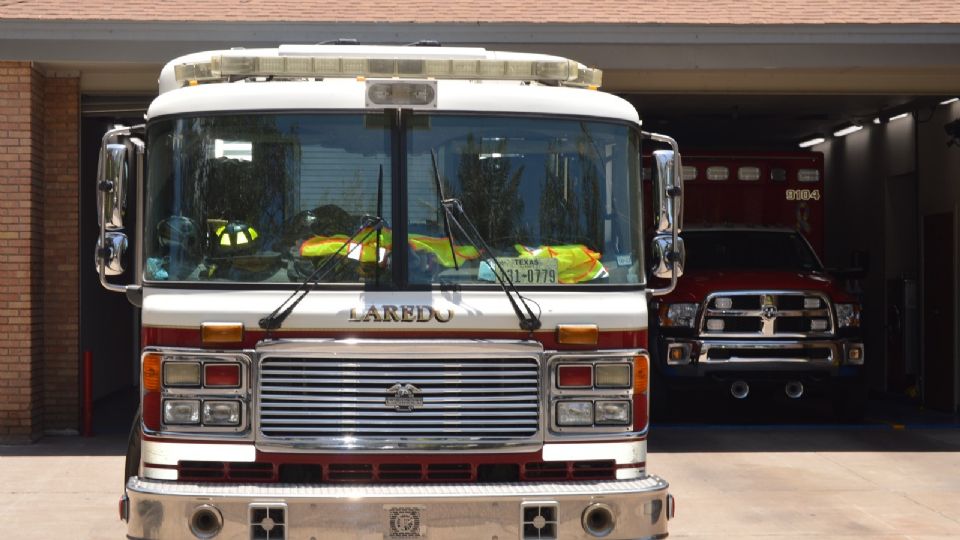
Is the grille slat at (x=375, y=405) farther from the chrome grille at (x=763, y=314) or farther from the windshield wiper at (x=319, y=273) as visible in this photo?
the chrome grille at (x=763, y=314)

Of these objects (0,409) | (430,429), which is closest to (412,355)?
(430,429)

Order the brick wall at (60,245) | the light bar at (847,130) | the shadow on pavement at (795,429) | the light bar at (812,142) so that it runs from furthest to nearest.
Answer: the light bar at (812,142)
the light bar at (847,130)
the brick wall at (60,245)
the shadow on pavement at (795,429)

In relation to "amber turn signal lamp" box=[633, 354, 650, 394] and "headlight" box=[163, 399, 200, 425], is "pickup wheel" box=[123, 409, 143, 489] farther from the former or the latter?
"amber turn signal lamp" box=[633, 354, 650, 394]

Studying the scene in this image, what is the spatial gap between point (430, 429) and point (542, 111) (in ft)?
5.38

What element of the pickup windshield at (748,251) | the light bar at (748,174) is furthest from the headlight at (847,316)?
the light bar at (748,174)

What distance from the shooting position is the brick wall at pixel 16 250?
1265 cm

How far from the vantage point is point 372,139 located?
6582 millimetres

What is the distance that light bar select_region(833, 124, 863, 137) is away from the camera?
1908cm

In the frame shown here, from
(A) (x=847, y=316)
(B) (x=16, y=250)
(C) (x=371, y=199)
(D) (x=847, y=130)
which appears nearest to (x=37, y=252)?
(B) (x=16, y=250)

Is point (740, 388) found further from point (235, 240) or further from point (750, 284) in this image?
point (235, 240)

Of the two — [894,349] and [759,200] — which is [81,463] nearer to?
[759,200]

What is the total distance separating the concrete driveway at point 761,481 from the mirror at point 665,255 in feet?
8.37

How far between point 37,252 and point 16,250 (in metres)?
0.29

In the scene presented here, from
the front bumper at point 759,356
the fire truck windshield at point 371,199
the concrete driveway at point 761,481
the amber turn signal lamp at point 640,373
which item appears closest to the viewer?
the fire truck windshield at point 371,199
